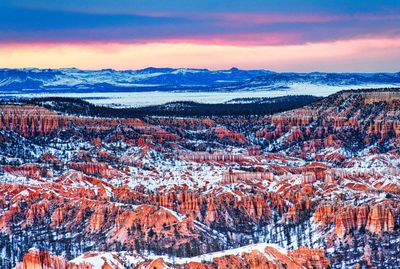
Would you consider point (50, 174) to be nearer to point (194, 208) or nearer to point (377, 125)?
point (194, 208)

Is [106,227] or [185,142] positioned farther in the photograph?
[185,142]

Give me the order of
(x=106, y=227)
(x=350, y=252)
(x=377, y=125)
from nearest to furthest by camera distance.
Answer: (x=350, y=252) < (x=106, y=227) < (x=377, y=125)

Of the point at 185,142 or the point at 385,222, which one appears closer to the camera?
the point at 385,222

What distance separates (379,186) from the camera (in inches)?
4181

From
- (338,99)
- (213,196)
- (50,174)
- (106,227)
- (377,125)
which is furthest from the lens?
(338,99)

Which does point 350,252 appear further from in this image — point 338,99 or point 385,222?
point 338,99

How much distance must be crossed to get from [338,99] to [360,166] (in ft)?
170

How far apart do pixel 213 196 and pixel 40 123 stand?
207ft

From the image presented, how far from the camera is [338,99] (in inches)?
6983

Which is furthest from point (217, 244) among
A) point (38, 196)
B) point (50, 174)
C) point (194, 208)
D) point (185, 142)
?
point (185, 142)

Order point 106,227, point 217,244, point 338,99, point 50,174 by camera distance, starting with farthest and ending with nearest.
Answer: point 338,99
point 50,174
point 106,227
point 217,244

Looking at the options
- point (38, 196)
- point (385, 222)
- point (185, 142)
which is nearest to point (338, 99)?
point (185, 142)

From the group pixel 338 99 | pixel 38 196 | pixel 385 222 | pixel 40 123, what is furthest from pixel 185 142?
pixel 385 222

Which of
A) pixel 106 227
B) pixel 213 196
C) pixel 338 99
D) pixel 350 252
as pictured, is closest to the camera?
pixel 350 252
